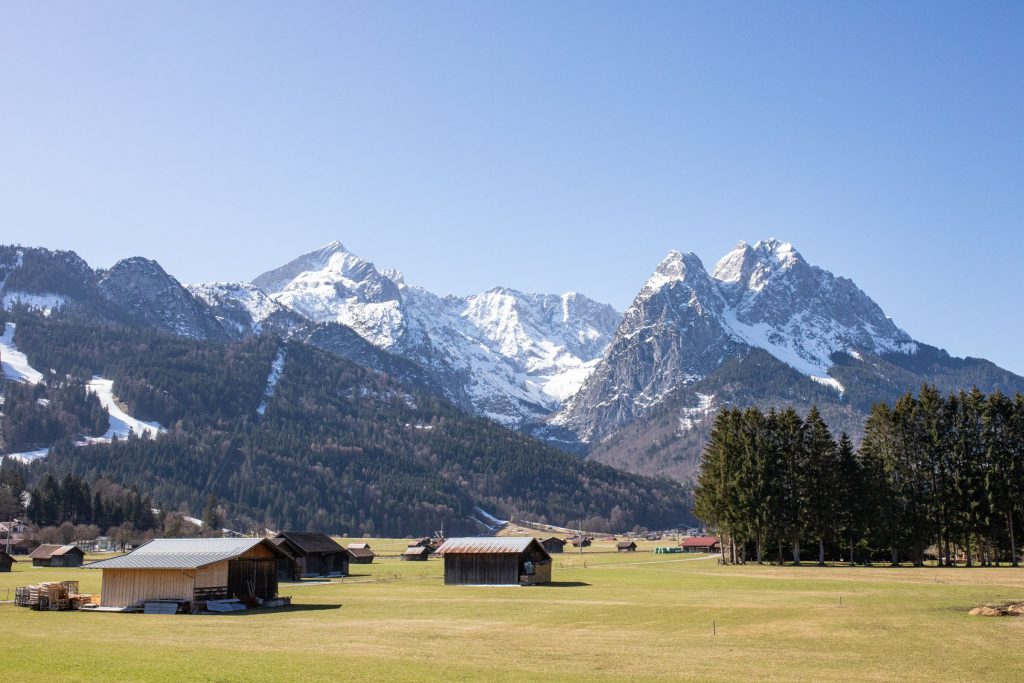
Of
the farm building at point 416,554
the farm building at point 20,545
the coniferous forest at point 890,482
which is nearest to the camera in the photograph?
the coniferous forest at point 890,482

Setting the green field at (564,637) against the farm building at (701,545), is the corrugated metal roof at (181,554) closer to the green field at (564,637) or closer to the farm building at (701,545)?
the green field at (564,637)

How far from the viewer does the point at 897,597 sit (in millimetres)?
63031

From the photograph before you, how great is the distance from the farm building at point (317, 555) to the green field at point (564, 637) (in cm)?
3067

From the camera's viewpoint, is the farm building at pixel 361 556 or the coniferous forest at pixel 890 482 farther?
the farm building at pixel 361 556

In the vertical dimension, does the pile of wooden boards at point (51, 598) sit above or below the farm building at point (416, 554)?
above

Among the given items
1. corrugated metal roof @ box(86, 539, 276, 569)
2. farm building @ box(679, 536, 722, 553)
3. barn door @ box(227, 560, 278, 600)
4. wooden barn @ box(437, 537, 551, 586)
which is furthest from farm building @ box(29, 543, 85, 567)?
farm building @ box(679, 536, 722, 553)

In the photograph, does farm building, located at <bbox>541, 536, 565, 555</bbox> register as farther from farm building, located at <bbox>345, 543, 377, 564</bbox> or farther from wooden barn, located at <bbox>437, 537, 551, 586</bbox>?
wooden barn, located at <bbox>437, 537, 551, 586</bbox>

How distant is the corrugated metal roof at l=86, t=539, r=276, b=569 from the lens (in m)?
61.1

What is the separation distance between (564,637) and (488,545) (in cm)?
4733

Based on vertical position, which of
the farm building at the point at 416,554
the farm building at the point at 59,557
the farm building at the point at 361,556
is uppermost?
the farm building at the point at 59,557

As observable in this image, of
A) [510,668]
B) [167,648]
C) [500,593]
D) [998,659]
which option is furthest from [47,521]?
[998,659]

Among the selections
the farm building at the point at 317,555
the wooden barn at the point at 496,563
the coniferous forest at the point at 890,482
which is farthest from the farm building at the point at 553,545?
the wooden barn at the point at 496,563

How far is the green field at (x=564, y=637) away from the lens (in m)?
33.8

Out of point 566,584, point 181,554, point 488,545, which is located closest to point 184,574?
point 181,554
